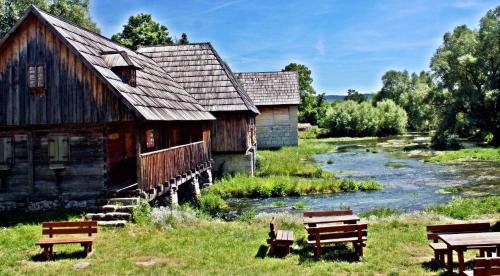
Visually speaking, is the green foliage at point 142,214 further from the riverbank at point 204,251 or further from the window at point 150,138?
the window at point 150,138

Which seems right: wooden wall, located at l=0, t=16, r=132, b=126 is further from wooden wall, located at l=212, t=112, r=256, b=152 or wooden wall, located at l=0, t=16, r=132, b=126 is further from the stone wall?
the stone wall

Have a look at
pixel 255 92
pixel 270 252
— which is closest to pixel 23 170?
pixel 270 252

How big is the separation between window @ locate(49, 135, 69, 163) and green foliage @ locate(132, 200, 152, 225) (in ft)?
11.3

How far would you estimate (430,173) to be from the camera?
27.9m

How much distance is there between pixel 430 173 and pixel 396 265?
19.5 m

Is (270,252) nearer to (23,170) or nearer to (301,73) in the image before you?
(23,170)

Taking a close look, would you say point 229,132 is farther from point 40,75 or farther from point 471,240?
point 471,240

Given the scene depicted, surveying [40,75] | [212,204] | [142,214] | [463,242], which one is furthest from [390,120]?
[463,242]

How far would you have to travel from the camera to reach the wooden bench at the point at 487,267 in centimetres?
682

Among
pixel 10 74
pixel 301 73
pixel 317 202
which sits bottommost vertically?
pixel 317 202

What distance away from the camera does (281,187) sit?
2250 cm

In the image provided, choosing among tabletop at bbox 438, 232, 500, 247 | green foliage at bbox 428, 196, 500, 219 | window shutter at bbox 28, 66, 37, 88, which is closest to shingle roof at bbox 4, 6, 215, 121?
window shutter at bbox 28, 66, 37, 88

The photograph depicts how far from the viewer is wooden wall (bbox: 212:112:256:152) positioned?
26484 millimetres

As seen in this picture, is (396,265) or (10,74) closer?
Answer: (396,265)
